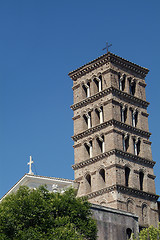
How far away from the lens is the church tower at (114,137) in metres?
54.6

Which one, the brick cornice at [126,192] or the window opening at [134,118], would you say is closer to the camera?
the brick cornice at [126,192]

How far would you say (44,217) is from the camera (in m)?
37.8

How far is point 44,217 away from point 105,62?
25130mm

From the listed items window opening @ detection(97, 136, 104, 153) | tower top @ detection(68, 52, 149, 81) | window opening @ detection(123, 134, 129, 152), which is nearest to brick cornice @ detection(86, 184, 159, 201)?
window opening @ detection(123, 134, 129, 152)

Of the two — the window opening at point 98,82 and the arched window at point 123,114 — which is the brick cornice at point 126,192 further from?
the window opening at point 98,82

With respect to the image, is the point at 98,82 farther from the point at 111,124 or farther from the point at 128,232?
the point at 128,232

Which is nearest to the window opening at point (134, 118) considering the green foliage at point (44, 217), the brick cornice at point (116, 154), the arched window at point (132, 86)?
the arched window at point (132, 86)

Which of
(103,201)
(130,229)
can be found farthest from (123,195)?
(130,229)

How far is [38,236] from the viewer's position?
119 ft

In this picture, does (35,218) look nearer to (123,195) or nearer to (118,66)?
(123,195)

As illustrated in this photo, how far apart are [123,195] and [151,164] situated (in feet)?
19.7

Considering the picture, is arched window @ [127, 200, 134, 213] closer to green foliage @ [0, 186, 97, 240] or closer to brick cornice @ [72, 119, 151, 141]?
brick cornice @ [72, 119, 151, 141]

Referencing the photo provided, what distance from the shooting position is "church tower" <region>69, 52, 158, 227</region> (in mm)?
54562

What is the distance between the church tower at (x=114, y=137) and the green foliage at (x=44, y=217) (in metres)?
13.3
